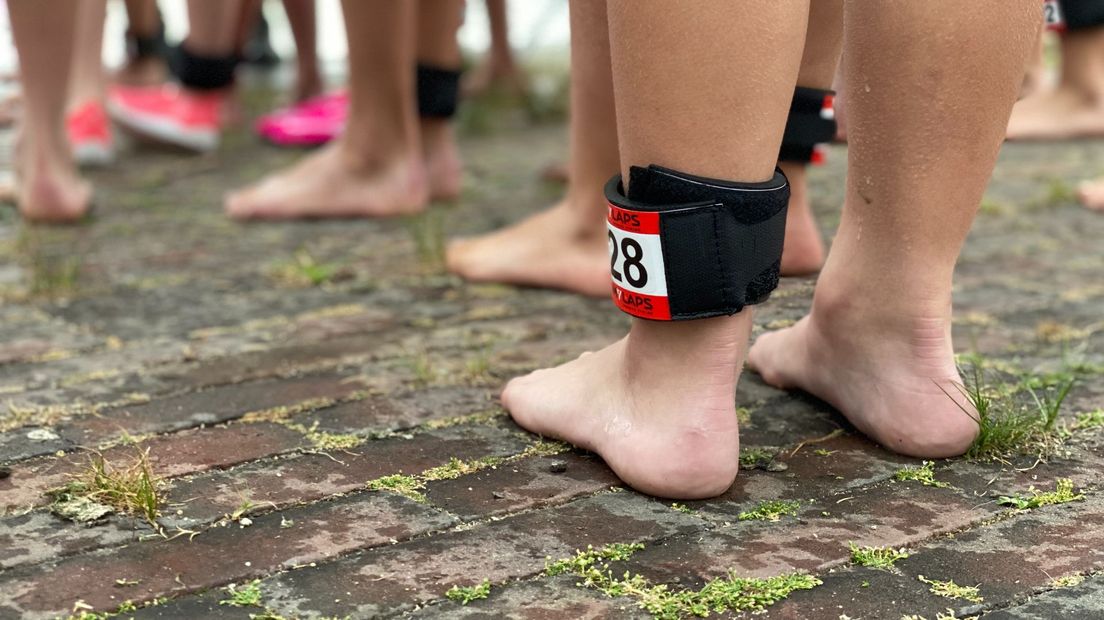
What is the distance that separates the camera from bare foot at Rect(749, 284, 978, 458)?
1717 millimetres

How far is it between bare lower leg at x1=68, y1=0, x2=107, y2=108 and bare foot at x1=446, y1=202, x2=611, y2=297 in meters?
1.77

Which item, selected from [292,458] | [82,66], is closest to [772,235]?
[292,458]

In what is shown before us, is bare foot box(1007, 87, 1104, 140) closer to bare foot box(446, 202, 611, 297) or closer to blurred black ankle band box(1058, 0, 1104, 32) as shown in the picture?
blurred black ankle band box(1058, 0, 1104, 32)

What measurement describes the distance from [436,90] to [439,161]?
0.67 ft

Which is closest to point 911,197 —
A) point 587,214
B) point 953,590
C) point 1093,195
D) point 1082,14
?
point 953,590

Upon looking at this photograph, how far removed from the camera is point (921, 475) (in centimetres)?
167

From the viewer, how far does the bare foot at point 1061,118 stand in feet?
14.8

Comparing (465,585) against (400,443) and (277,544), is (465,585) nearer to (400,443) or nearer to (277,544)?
(277,544)

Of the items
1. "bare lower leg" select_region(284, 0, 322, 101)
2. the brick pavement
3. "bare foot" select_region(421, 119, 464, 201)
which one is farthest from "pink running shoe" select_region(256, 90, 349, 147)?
the brick pavement

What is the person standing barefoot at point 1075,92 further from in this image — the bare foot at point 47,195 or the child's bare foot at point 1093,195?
the bare foot at point 47,195

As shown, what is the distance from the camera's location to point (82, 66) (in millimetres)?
4066

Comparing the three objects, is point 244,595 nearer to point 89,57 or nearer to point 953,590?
point 953,590

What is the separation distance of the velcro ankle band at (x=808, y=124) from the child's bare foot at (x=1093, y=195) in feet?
3.95

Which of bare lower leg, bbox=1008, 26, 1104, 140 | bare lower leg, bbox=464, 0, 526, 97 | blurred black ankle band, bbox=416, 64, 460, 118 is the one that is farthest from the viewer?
bare lower leg, bbox=464, 0, 526, 97
